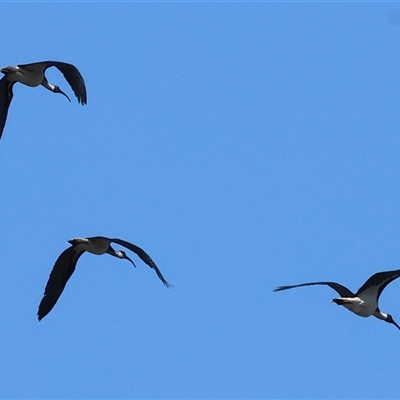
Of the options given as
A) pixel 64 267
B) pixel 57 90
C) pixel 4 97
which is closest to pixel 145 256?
pixel 64 267

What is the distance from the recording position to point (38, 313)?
28391 mm

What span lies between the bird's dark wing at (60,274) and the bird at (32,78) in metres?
2.69

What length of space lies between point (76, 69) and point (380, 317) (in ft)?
24.0

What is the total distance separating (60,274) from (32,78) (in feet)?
12.2

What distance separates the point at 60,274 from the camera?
94.0 feet

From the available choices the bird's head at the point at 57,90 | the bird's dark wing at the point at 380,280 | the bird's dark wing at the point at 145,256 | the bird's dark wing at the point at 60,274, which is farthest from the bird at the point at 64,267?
the bird's dark wing at the point at 380,280

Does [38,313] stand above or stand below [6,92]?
below

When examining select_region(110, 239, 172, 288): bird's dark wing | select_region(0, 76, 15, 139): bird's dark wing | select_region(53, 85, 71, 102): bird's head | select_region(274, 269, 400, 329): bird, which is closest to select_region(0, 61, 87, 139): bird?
select_region(0, 76, 15, 139): bird's dark wing

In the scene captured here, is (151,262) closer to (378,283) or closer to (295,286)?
(295,286)

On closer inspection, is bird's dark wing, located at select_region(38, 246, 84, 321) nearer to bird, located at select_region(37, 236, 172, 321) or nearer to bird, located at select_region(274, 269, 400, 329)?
bird, located at select_region(37, 236, 172, 321)

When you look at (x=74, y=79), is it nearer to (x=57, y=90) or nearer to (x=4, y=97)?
(x=4, y=97)

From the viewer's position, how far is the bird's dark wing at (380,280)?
89.5 feet

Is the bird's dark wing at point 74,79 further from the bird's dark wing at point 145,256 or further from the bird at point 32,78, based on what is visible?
the bird's dark wing at point 145,256

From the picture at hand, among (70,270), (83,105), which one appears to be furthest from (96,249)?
(83,105)
